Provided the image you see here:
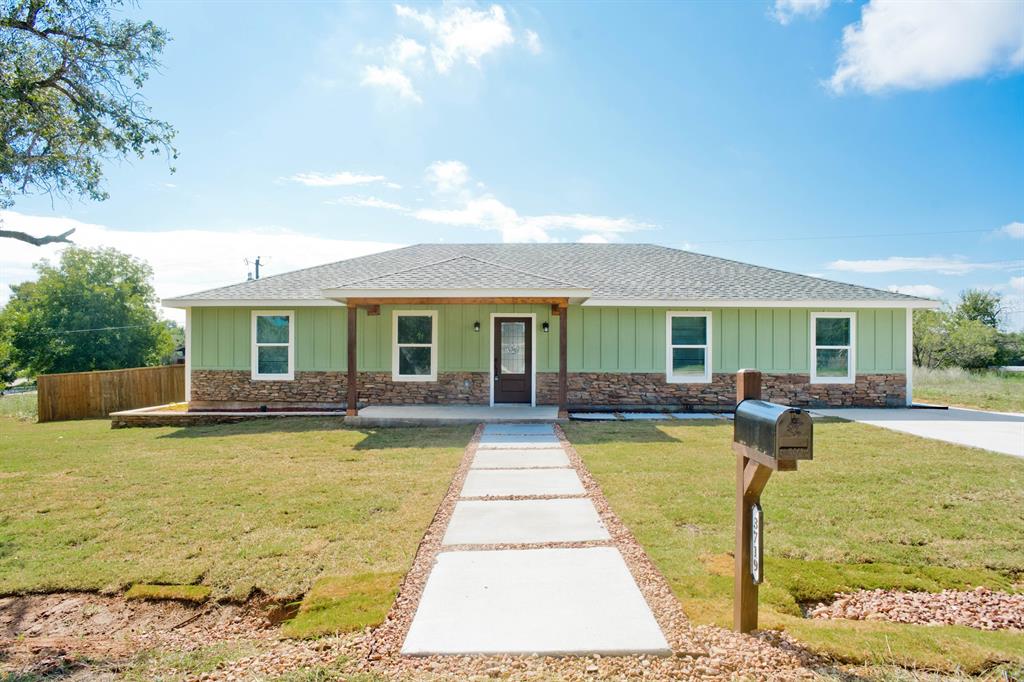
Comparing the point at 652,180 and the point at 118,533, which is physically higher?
the point at 652,180

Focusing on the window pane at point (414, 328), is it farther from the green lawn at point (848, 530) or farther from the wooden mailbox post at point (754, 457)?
the wooden mailbox post at point (754, 457)

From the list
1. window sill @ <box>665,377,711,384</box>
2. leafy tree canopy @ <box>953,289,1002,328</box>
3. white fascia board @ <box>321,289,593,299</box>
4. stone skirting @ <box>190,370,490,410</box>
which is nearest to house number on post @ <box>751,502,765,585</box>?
white fascia board @ <box>321,289,593,299</box>

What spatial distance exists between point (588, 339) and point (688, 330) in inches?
95.7

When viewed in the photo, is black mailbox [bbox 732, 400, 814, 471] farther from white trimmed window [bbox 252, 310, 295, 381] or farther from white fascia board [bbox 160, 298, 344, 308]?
white trimmed window [bbox 252, 310, 295, 381]

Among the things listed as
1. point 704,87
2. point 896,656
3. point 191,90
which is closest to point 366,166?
point 191,90

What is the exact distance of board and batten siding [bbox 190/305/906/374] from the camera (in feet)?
38.2

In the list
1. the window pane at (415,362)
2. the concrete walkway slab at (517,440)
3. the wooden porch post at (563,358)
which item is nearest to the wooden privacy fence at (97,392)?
the window pane at (415,362)

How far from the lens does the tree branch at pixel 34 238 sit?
23.8 feet

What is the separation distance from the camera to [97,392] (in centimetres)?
1334

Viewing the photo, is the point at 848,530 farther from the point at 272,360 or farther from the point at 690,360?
the point at 272,360

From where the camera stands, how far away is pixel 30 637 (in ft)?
9.53

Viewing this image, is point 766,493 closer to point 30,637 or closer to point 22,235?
point 30,637

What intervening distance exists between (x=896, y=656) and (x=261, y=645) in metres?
3.27

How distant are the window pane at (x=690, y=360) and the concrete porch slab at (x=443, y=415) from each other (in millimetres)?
3251
